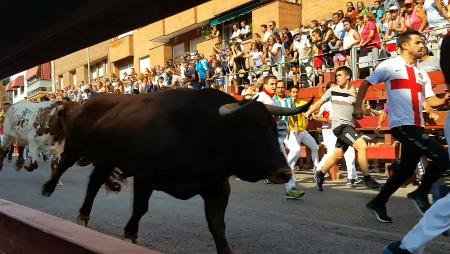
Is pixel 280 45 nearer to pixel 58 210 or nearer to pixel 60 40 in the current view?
pixel 58 210

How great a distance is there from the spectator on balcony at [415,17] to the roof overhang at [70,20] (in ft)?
31.3

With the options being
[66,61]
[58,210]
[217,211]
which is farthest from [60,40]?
[66,61]

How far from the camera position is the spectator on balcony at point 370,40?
1285 cm

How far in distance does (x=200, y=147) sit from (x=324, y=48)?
1057 centimetres

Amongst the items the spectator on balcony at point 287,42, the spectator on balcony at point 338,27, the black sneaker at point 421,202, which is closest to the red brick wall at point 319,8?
the spectator on balcony at point 287,42

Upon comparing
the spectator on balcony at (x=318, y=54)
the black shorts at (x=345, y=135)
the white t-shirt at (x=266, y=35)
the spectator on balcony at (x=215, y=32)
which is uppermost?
the spectator on balcony at (x=215, y=32)

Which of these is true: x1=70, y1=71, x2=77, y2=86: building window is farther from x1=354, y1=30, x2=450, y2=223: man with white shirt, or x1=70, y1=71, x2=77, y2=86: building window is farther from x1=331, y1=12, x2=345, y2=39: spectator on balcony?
x1=354, y1=30, x2=450, y2=223: man with white shirt

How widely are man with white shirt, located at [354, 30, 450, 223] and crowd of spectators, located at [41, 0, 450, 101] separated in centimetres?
431

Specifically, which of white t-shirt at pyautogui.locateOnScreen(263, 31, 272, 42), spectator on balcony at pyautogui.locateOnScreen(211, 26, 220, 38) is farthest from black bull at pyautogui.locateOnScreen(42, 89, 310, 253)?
spectator on balcony at pyautogui.locateOnScreen(211, 26, 220, 38)

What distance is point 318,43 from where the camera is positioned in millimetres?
14305

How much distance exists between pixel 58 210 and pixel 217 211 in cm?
357

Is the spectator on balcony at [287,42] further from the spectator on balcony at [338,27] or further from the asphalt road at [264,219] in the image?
the asphalt road at [264,219]

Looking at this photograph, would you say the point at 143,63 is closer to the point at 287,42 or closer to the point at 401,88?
the point at 287,42

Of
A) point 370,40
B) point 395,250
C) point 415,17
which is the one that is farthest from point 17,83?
point 395,250
